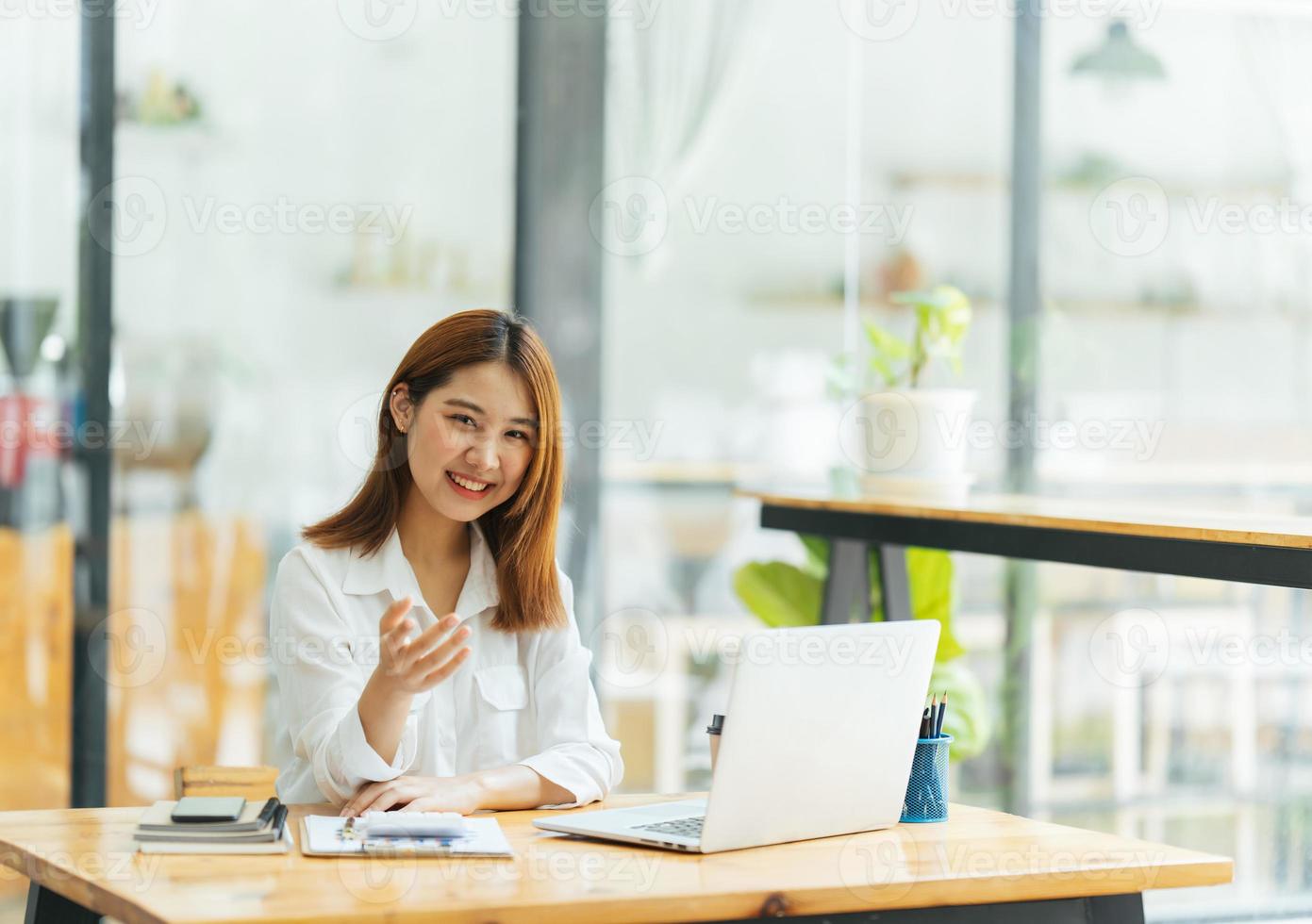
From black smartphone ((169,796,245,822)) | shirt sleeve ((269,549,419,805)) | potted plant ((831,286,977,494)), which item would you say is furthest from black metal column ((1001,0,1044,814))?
black smartphone ((169,796,245,822))

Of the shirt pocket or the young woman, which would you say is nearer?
the young woman

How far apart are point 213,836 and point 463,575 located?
2.15 ft

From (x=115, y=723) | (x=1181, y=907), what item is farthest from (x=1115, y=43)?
(x=115, y=723)

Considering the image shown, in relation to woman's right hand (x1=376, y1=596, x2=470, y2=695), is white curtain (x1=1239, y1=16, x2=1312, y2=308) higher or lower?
higher

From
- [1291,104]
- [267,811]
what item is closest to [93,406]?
[267,811]

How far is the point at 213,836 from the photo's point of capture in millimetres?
1593

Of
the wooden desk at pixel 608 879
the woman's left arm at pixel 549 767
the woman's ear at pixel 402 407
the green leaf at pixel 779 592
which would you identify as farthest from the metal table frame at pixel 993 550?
the woman's ear at pixel 402 407

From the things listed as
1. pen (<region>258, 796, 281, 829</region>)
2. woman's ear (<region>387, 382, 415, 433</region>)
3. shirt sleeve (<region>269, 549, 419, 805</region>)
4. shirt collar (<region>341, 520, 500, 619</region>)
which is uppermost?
woman's ear (<region>387, 382, 415, 433</region>)

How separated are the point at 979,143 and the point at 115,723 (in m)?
2.46

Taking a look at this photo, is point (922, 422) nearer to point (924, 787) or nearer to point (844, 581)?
point (844, 581)

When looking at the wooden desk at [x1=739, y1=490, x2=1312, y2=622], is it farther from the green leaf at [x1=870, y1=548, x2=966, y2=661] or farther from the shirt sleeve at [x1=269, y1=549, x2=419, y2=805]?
the shirt sleeve at [x1=269, y1=549, x2=419, y2=805]

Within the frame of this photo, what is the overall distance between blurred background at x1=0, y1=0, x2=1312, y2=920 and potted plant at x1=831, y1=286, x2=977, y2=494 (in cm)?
93

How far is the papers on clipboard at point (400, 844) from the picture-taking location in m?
1.58

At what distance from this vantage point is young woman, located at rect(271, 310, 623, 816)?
6.69 ft
